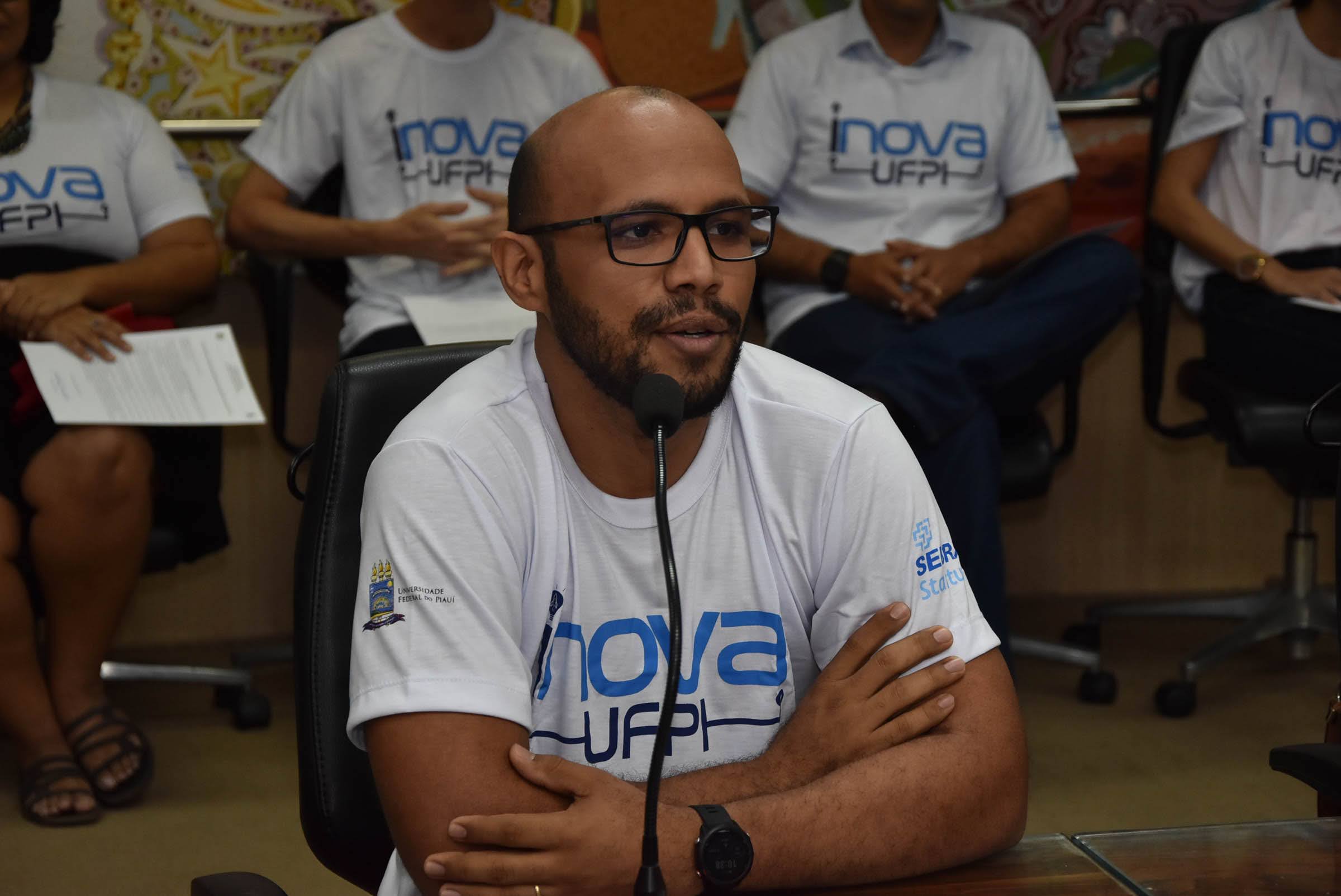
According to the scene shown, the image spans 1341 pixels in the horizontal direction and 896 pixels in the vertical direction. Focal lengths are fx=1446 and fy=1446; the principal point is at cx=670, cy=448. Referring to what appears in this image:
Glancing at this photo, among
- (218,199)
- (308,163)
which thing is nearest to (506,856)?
(308,163)

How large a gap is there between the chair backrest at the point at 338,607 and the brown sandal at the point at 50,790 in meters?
1.22

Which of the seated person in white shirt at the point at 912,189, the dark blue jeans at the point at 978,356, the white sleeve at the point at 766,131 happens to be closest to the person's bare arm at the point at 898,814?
the dark blue jeans at the point at 978,356

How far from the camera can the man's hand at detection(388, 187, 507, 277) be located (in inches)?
99.1

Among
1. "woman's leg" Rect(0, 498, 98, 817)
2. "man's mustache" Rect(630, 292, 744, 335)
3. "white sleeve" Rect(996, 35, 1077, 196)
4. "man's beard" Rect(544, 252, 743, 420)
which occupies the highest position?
"man's mustache" Rect(630, 292, 744, 335)

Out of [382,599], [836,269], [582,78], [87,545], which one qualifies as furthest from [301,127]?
[382,599]

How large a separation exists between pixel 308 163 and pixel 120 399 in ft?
1.99

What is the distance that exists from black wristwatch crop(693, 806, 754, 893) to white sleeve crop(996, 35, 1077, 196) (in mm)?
2093

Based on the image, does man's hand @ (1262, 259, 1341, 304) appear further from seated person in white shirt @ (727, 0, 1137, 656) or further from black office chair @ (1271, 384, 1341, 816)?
black office chair @ (1271, 384, 1341, 816)

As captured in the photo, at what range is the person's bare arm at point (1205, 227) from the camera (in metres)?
2.66

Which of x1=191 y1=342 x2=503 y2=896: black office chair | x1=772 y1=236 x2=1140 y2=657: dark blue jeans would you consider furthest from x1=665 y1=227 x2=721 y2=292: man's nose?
x1=772 y1=236 x2=1140 y2=657: dark blue jeans

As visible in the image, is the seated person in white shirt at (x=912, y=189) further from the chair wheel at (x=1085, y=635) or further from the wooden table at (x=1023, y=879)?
the wooden table at (x=1023, y=879)

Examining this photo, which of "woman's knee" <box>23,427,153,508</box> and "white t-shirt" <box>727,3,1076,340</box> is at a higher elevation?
"white t-shirt" <box>727,3,1076,340</box>

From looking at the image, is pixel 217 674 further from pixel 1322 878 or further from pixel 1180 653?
pixel 1322 878

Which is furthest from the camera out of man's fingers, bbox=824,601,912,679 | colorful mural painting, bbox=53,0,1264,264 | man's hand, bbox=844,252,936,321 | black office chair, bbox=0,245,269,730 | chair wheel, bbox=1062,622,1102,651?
chair wheel, bbox=1062,622,1102,651
